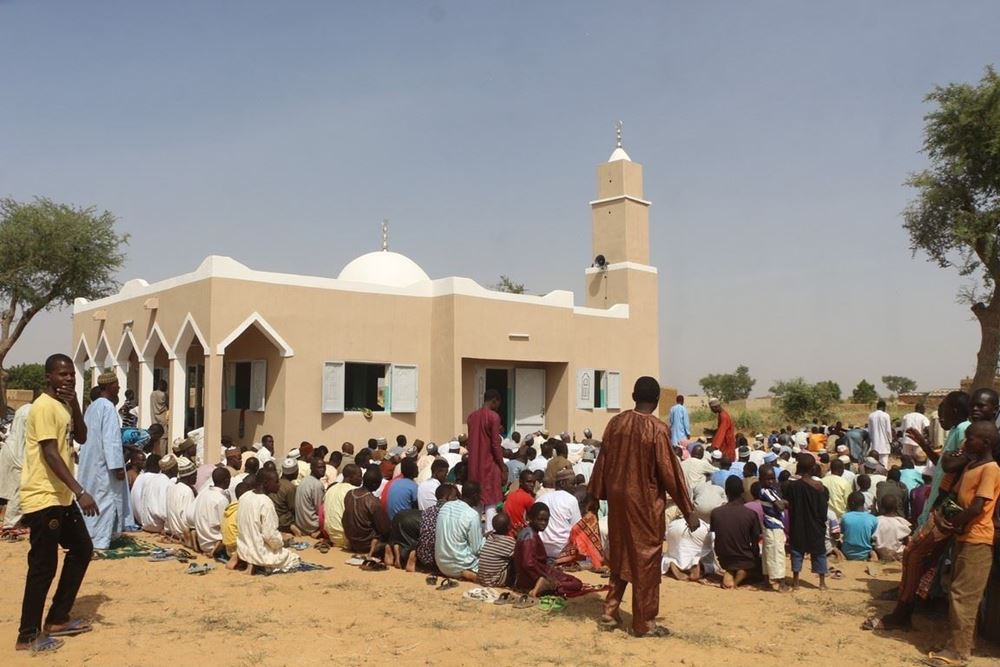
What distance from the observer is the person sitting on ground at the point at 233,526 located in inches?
307

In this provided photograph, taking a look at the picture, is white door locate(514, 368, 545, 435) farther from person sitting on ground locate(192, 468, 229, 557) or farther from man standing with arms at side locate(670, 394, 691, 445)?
person sitting on ground locate(192, 468, 229, 557)

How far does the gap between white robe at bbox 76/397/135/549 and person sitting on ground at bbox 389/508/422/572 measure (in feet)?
8.24

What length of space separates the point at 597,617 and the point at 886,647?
191cm

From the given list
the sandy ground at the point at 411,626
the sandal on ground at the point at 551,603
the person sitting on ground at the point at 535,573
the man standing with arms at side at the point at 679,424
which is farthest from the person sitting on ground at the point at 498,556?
the man standing with arms at side at the point at 679,424

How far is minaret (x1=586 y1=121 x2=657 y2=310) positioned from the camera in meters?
21.7

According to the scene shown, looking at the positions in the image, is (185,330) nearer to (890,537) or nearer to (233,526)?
(233,526)

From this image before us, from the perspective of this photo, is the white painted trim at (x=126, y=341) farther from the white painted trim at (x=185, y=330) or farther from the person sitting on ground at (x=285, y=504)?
the person sitting on ground at (x=285, y=504)

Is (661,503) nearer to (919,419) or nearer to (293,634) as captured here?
(293,634)

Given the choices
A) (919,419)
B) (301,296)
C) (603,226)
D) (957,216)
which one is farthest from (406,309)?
(957,216)

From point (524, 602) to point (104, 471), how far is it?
4.13 metres

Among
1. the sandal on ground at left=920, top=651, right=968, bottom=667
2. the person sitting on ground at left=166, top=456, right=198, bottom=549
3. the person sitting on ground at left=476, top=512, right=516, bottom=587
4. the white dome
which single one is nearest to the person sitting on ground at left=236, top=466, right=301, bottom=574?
the person sitting on ground at left=166, top=456, right=198, bottom=549

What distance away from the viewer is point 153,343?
52.9 ft

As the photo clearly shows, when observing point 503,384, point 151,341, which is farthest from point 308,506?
point 503,384

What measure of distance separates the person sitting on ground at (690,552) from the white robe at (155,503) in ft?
17.8
